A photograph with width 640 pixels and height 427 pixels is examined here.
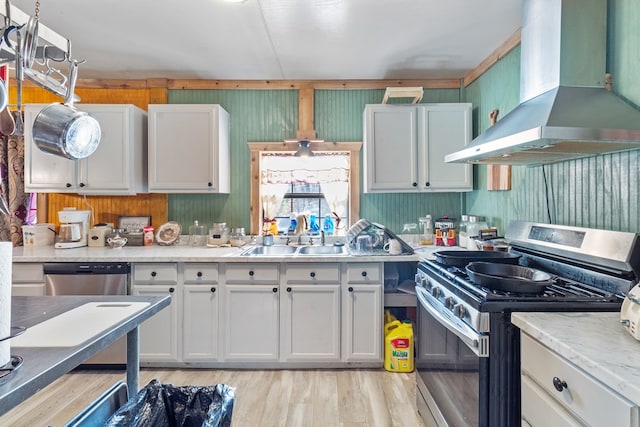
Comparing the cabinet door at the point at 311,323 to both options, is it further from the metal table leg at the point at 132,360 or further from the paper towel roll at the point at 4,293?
the paper towel roll at the point at 4,293

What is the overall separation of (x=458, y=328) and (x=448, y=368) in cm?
33

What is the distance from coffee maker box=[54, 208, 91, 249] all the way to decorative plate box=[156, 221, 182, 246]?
640mm

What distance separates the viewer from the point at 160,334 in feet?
8.96

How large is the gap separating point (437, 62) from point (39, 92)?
12.1ft

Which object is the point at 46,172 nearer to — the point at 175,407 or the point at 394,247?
the point at 175,407

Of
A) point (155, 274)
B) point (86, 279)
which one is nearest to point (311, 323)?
point (155, 274)

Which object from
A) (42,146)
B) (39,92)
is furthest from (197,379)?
(39,92)

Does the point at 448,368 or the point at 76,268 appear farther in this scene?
the point at 76,268

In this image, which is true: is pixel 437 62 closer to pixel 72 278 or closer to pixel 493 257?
pixel 493 257

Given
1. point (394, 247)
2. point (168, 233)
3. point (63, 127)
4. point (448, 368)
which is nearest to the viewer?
point (63, 127)

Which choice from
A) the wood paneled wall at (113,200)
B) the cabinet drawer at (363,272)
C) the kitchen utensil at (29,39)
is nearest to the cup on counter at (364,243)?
the cabinet drawer at (363,272)

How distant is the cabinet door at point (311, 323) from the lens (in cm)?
273

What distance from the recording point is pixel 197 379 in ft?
8.57

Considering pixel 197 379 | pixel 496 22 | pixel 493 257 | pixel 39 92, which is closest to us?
pixel 493 257
